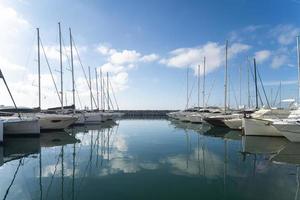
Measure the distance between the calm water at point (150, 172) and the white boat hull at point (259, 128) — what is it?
222 inches

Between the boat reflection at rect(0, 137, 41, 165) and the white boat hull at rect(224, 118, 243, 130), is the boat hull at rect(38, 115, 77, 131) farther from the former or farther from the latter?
the white boat hull at rect(224, 118, 243, 130)

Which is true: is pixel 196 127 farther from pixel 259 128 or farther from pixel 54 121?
pixel 54 121

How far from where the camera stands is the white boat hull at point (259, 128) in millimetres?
26481

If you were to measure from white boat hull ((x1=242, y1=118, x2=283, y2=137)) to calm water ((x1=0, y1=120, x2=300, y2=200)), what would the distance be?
5643 mm

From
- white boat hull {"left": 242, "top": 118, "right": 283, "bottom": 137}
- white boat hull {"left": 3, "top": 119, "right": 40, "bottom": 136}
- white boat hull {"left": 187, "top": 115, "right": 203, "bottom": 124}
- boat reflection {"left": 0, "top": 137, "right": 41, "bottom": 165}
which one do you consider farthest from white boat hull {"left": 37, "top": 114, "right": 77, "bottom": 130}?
white boat hull {"left": 187, "top": 115, "right": 203, "bottom": 124}

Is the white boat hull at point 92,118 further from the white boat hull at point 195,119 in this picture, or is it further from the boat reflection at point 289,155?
the boat reflection at point 289,155

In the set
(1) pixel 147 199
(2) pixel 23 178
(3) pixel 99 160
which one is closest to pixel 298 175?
(1) pixel 147 199

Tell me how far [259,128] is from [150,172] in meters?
16.6

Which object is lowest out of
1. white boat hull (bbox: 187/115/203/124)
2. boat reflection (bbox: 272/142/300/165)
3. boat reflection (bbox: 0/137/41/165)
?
boat reflection (bbox: 0/137/41/165)

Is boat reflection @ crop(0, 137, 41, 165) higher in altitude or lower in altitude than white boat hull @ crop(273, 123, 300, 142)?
lower

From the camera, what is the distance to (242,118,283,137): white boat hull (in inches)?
1043

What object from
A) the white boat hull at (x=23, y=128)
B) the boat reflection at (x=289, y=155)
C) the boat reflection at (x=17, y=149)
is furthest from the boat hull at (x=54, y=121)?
the boat reflection at (x=289, y=155)

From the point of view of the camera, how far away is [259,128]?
27047 millimetres

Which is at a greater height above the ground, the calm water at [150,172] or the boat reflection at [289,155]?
the boat reflection at [289,155]
